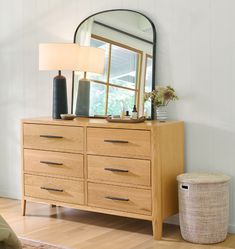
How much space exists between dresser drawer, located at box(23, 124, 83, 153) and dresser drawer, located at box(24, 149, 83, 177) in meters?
0.05

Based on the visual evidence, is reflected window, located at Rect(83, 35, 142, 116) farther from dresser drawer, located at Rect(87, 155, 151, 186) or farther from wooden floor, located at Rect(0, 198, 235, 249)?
wooden floor, located at Rect(0, 198, 235, 249)

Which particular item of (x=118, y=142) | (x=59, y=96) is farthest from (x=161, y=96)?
(x=59, y=96)

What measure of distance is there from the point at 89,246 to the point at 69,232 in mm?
364

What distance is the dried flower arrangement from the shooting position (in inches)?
155

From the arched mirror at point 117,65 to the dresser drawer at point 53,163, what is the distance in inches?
17.5

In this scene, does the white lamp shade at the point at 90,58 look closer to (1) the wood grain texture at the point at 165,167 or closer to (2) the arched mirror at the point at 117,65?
(2) the arched mirror at the point at 117,65

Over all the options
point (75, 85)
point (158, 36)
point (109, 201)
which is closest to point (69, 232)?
point (109, 201)

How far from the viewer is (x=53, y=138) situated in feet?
13.6

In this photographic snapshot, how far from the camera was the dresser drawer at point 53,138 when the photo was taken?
13.2 feet

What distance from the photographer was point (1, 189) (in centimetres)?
512

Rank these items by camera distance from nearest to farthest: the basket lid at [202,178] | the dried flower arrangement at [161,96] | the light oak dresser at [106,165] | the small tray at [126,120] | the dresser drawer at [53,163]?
the basket lid at [202,178] < the light oak dresser at [106,165] < the small tray at [126,120] < the dried flower arrangement at [161,96] < the dresser drawer at [53,163]

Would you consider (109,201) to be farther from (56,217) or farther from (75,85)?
(75,85)

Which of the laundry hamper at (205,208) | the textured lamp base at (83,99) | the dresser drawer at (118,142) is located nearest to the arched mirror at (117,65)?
the textured lamp base at (83,99)

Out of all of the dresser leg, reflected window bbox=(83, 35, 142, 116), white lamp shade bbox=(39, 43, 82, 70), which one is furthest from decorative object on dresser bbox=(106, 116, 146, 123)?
the dresser leg
